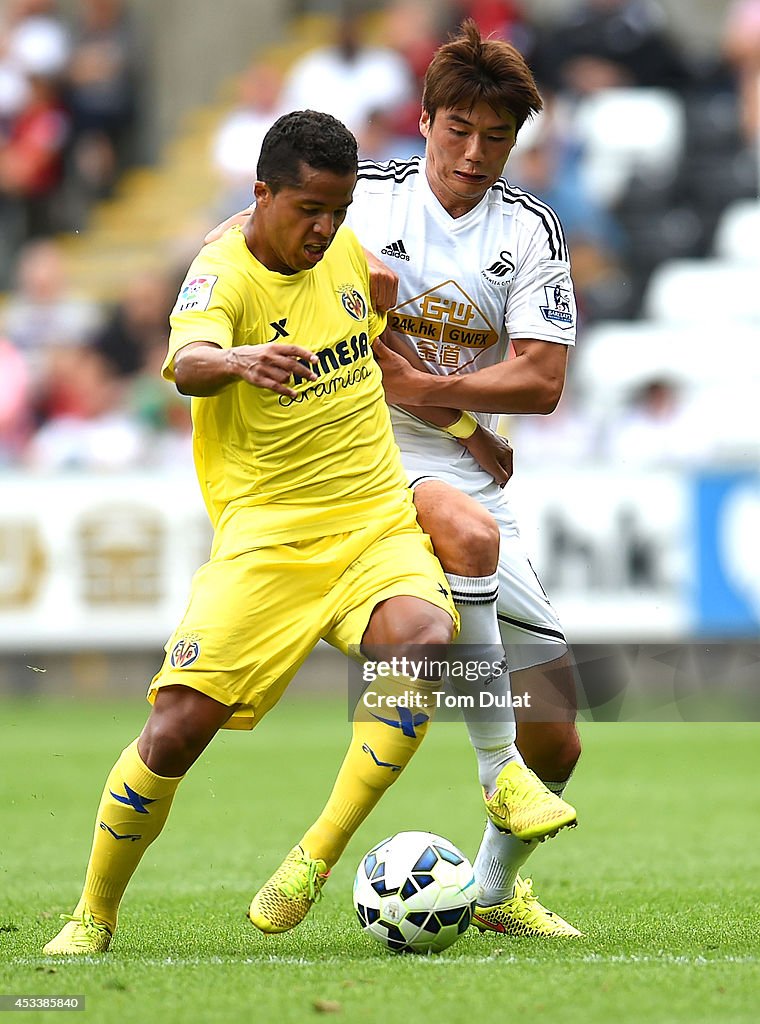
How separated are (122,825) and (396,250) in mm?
2042

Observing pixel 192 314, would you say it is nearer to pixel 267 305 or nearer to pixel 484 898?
pixel 267 305

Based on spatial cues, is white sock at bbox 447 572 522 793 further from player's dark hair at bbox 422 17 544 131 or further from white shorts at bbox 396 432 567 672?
player's dark hair at bbox 422 17 544 131

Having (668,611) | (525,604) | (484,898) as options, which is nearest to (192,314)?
(525,604)

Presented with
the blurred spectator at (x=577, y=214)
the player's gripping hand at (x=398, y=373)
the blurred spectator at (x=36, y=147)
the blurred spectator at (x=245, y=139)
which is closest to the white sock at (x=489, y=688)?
the player's gripping hand at (x=398, y=373)

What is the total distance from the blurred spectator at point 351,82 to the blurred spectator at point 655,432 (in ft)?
12.8

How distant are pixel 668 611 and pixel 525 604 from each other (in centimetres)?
647

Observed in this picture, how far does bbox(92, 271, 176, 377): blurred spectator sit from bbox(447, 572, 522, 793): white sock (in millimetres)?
9098

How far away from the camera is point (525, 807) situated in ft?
17.0

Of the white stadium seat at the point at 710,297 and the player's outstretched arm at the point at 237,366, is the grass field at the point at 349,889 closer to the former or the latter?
the player's outstretched arm at the point at 237,366

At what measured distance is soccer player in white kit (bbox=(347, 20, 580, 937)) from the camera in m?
5.33

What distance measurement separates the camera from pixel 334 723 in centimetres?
1259

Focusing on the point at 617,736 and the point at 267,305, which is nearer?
the point at 267,305

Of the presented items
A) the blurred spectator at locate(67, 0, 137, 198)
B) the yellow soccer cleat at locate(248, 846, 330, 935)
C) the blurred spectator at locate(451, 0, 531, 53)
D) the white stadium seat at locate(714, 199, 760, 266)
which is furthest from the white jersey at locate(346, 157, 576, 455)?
the blurred spectator at locate(67, 0, 137, 198)

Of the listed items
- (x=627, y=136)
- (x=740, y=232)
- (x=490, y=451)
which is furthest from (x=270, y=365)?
(x=627, y=136)
